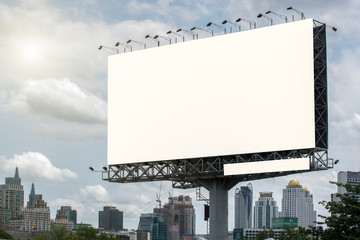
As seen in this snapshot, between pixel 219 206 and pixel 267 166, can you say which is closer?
pixel 267 166

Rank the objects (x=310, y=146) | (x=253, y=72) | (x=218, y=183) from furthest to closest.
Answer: (x=218, y=183)
(x=253, y=72)
(x=310, y=146)

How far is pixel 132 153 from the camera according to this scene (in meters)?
58.3

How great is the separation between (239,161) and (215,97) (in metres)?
5.26

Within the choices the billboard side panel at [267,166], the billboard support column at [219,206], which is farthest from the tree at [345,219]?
the billboard support column at [219,206]

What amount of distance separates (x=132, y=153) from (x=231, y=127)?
9.88 meters

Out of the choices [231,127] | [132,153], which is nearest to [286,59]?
[231,127]

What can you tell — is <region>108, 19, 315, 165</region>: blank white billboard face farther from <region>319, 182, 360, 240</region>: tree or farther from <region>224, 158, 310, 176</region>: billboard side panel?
<region>319, 182, 360, 240</region>: tree

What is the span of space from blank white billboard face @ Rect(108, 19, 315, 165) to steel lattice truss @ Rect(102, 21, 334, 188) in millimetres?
829

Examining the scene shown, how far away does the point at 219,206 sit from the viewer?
55469 mm

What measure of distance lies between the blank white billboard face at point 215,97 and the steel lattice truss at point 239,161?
83cm

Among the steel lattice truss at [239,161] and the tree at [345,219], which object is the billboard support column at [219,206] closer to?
the steel lattice truss at [239,161]

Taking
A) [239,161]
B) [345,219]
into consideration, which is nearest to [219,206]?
[239,161]

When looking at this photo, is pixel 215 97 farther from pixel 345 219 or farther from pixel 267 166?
pixel 345 219

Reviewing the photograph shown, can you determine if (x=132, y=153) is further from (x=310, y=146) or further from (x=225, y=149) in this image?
(x=310, y=146)
